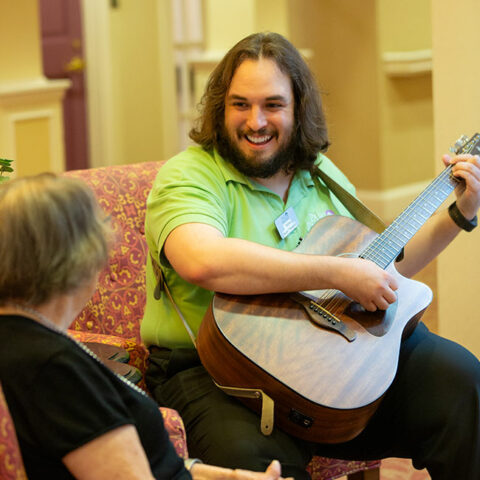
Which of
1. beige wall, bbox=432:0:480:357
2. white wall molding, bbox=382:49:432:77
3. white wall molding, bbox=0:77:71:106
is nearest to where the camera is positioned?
beige wall, bbox=432:0:480:357

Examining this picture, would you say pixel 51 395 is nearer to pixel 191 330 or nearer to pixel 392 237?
pixel 191 330

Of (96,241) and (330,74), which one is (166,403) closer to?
(96,241)

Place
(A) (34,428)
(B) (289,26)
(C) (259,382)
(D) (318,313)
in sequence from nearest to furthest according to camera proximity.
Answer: (A) (34,428) < (C) (259,382) < (D) (318,313) < (B) (289,26)

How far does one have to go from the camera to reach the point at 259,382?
1.57 m

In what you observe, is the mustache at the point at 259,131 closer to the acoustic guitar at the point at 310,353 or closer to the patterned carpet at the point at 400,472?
the acoustic guitar at the point at 310,353

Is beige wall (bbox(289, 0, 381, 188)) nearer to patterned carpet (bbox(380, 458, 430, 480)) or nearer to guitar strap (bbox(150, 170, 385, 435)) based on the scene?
patterned carpet (bbox(380, 458, 430, 480))

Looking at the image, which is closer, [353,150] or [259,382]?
[259,382]

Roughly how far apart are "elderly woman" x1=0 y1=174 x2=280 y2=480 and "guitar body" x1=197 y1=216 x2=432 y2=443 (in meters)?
0.48

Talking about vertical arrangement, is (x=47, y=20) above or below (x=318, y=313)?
above

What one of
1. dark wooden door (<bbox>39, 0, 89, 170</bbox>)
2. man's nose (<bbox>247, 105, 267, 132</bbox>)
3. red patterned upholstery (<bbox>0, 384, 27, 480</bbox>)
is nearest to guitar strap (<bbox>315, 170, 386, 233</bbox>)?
man's nose (<bbox>247, 105, 267, 132</bbox>)

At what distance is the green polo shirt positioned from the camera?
178 centimetres

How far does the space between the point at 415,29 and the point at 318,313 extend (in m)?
4.45

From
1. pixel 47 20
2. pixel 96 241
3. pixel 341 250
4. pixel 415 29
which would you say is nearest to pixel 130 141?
pixel 47 20

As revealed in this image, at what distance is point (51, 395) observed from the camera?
3.46 ft
